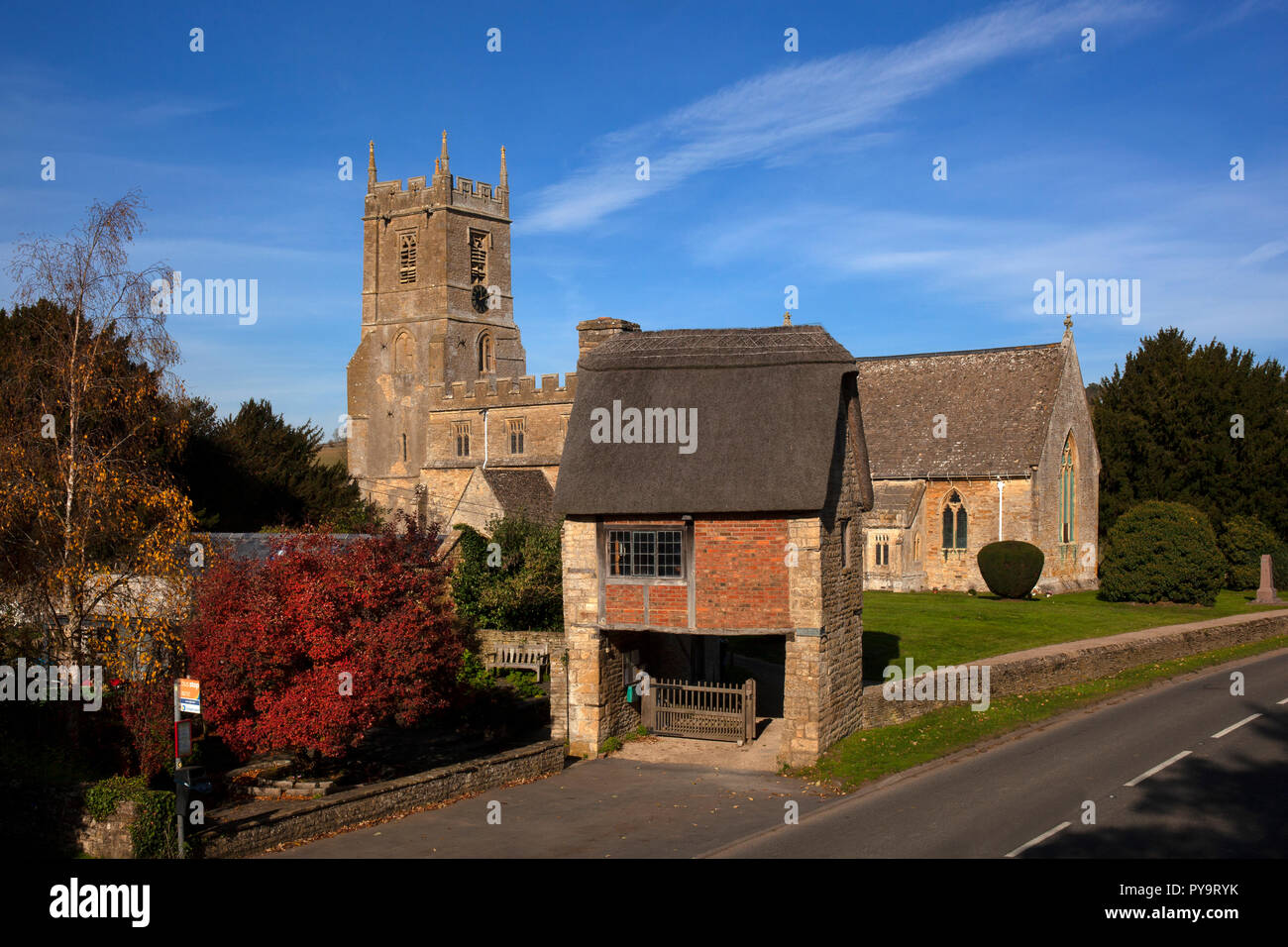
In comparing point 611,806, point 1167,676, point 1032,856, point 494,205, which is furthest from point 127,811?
point 494,205

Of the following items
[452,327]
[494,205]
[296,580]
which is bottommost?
→ [296,580]

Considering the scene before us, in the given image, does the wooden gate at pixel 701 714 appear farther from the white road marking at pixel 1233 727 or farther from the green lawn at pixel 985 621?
the white road marking at pixel 1233 727

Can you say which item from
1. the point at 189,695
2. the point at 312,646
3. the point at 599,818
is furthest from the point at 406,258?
the point at 189,695

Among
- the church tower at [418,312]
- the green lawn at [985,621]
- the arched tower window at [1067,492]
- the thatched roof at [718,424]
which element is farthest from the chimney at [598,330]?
the church tower at [418,312]

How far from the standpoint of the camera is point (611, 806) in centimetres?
1688

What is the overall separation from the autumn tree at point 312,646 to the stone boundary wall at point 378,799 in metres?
1.78

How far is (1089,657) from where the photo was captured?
27.7m

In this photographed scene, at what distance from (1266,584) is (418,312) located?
48.5m

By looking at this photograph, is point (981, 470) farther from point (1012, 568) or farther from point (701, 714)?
point (701, 714)

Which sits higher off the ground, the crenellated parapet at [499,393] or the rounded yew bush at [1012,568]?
the crenellated parapet at [499,393]

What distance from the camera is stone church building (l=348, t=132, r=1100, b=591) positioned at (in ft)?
149

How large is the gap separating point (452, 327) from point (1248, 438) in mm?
44582

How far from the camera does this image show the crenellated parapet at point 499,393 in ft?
189
